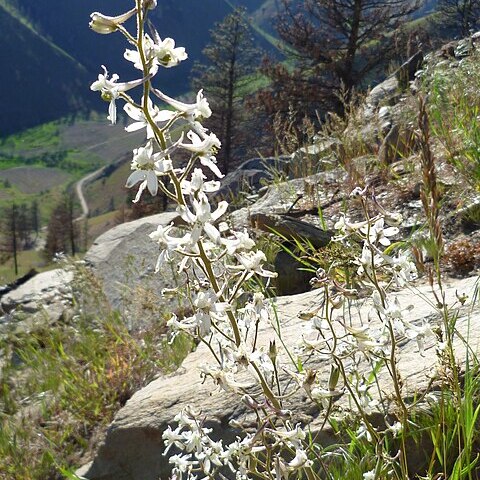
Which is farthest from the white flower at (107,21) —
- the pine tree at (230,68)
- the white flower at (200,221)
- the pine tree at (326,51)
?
the pine tree at (230,68)

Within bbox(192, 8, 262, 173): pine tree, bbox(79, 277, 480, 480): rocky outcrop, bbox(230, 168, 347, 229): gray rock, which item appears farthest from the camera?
bbox(192, 8, 262, 173): pine tree

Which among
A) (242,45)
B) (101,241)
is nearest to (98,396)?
(101,241)

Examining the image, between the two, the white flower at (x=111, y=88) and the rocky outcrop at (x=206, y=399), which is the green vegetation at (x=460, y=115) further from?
the white flower at (x=111, y=88)

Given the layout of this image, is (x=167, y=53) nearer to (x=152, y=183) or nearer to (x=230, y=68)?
(x=152, y=183)

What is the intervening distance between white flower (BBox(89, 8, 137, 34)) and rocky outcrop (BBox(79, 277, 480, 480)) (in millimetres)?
2022

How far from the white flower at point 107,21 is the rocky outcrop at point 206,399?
6.63 ft

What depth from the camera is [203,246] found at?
1.65 m

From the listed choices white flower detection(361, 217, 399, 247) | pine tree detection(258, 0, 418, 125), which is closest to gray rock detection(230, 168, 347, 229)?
white flower detection(361, 217, 399, 247)

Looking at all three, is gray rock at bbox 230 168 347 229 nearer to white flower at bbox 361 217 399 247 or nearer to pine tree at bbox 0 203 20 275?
white flower at bbox 361 217 399 247

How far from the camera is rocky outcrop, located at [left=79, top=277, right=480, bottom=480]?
3.07 metres

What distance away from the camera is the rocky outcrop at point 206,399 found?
3073 millimetres

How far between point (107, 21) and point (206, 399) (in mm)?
2532

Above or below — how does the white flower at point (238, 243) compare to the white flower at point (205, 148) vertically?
below

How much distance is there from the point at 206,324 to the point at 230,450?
582 millimetres
